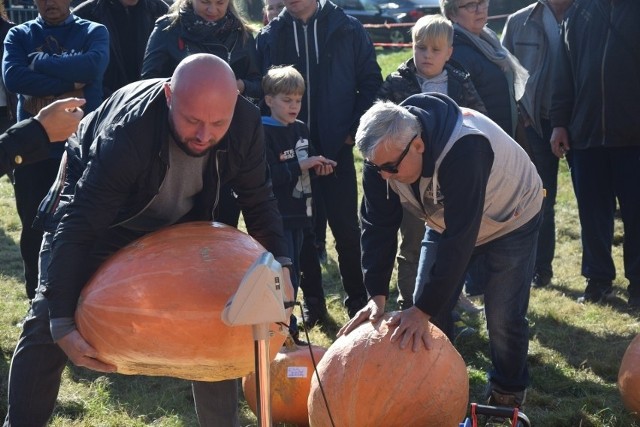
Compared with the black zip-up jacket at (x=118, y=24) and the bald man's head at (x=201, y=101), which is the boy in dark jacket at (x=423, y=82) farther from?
the bald man's head at (x=201, y=101)

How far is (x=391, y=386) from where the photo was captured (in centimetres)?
396

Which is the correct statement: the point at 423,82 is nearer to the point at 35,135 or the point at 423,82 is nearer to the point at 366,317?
the point at 366,317

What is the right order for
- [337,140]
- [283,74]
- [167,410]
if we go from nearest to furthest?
[167,410], [283,74], [337,140]

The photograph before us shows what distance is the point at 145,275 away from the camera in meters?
3.40

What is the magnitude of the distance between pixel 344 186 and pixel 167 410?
206 cm

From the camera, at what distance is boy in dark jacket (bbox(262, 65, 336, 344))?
577 cm

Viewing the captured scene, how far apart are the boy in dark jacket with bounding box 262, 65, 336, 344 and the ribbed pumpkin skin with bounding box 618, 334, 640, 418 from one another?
201cm

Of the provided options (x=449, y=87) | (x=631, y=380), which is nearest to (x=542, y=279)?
(x=449, y=87)

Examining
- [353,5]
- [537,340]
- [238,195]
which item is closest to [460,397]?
[238,195]

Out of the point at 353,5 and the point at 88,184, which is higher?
the point at 88,184

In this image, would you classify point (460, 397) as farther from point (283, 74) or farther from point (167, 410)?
point (283, 74)

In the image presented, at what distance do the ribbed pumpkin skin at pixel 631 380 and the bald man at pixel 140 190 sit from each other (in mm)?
1914

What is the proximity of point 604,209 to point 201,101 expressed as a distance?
4.33 meters

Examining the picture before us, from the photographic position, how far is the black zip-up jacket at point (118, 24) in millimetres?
6477
